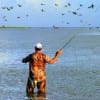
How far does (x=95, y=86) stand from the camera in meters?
→ 24.9

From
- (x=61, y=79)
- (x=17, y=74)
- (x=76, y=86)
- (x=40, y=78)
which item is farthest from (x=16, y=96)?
(x=17, y=74)

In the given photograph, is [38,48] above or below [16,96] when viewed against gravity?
above

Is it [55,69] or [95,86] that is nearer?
[95,86]

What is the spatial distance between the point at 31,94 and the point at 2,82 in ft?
20.2

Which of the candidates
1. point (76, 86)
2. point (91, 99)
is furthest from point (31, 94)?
point (76, 86)

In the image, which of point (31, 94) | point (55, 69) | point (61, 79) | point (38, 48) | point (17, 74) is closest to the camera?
point (38, 48)

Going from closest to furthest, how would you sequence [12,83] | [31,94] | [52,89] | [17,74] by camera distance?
1. [31,94]
2. [52,89]
3. [12,83]
4. [17,74]

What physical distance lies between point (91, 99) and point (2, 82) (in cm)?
672

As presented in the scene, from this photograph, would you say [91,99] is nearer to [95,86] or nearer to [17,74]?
[95,86]

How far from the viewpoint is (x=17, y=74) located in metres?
31.0

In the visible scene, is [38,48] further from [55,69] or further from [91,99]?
[55,69]

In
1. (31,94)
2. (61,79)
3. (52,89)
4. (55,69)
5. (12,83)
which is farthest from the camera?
(55,69)

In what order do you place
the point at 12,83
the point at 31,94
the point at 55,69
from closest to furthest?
the point at 31,94
the point at 12,83
the point at 55,69

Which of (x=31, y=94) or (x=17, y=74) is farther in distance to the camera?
(x=17, y=74)
